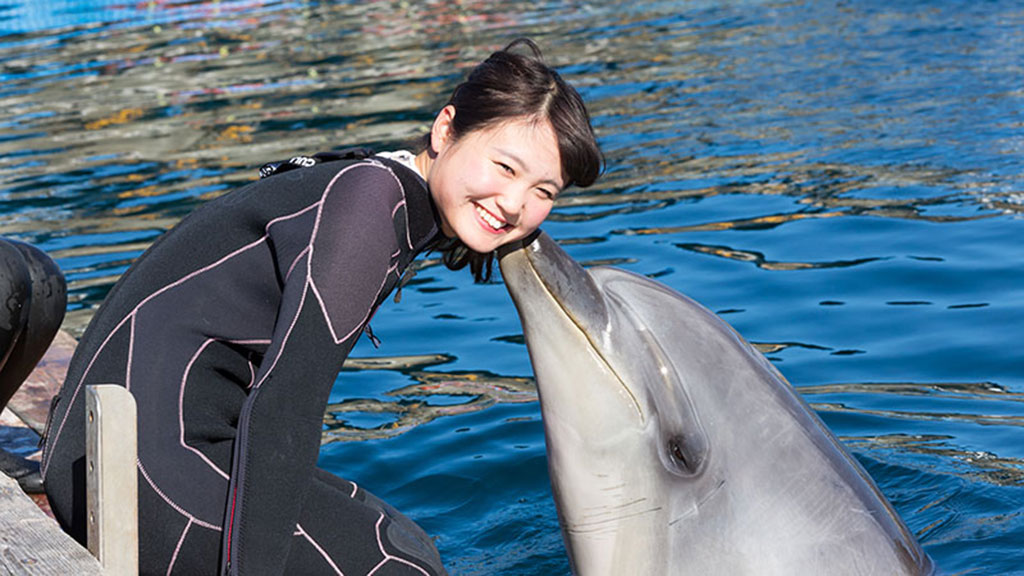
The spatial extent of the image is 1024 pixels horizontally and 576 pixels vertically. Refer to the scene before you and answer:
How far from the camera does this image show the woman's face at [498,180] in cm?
306

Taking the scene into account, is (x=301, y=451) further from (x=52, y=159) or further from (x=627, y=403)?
(x=52, y=159)

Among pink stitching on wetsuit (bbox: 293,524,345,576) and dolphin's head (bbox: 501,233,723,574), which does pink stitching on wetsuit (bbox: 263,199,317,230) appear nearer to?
dolphin's head (bbox: 501,233,723,574)

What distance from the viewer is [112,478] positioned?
9.04 feet

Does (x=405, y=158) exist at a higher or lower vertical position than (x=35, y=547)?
higher

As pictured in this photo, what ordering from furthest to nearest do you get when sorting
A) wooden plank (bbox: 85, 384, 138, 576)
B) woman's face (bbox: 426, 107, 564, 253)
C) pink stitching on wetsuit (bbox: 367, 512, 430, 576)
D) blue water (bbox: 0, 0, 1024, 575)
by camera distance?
1. blue water (bbox: 0, 0, 1024, 575)
2. pink stitching on wetsuit (bbox: 367, 512, 430, 576)
3. woman's face (bbox: 426, 107, 564, 253)
4. wooden plank (bbox: 85, 384, 138, 576)

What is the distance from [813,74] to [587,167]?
10.4 meters

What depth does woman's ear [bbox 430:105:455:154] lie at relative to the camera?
317cm

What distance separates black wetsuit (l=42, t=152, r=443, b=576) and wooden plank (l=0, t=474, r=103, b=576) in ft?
0.28

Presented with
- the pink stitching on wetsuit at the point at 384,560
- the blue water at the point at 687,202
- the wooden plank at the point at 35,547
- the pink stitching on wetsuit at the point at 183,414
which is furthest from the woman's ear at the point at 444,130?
the blue water at the point at 687,202

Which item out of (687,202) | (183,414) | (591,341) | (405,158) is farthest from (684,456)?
(687,202)

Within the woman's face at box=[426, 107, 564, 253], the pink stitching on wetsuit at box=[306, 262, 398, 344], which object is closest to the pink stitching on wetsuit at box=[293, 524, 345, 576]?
the pink stitching on wetsuit at box=[306, 262, 398, 344]

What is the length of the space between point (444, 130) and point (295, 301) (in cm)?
62

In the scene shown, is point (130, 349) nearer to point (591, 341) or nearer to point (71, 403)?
point (71, 403)

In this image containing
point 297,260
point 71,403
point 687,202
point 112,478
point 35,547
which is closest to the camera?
point 112,478
